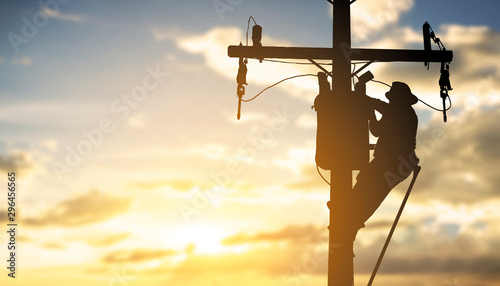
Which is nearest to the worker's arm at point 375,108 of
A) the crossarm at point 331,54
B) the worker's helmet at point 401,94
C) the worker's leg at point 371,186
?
the worker's helmet at point 401,94

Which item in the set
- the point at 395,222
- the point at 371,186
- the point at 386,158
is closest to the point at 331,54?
the point at 386,158

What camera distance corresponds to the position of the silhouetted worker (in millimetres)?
10359

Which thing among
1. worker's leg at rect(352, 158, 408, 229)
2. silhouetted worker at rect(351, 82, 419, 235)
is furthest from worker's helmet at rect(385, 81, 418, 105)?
worker's leg at rect(352, 158, 408, 229)

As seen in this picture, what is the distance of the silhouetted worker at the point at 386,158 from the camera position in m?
10.4

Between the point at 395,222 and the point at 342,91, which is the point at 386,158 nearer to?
the point at 395,222

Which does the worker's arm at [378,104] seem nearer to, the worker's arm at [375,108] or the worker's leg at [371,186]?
the worker's arm at [375,108]

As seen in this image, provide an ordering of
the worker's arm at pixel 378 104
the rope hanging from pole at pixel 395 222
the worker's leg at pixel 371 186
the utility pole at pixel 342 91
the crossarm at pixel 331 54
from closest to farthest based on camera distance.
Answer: the utility pole at pixel 342 91
the worker's leg at pixel 371 186
the rope hanging from pole at pixel 395 222
the worker's arm at pixel 378 104
the crossarm at pixel 331 54

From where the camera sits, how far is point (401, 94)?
10.7 m

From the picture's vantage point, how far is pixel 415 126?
10.6 m

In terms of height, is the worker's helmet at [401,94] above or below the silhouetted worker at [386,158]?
above

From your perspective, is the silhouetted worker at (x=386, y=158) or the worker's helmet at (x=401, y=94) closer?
the silhouetted worker at (x=386, y=158)

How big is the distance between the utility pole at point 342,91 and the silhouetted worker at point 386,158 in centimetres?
22

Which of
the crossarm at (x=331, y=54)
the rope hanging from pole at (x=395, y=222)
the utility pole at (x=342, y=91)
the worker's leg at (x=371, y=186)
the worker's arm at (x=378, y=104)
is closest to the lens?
the utility pole at (x=342, y=91)

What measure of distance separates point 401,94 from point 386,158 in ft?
4.04
